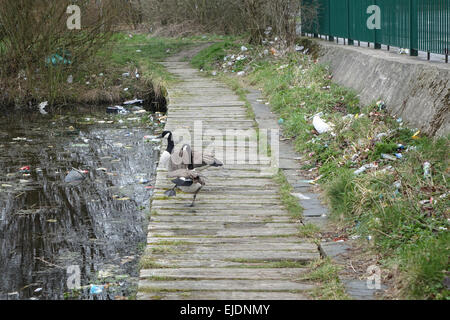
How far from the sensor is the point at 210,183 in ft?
23.9

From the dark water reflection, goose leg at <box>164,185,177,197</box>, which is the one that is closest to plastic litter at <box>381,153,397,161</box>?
goose leg at <box>164,185,177,197</box>

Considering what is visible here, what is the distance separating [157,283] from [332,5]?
35.0 ft

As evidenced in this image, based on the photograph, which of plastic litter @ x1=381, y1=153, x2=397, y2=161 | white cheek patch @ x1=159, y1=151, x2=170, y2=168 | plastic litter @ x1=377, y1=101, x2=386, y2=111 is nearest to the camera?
plastic litter @ x1=381, y1=153, x2=397, y2=161

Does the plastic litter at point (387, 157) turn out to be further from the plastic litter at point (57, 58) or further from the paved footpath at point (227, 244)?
the plastic litter at point (57, 58)

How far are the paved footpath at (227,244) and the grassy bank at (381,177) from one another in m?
0.62

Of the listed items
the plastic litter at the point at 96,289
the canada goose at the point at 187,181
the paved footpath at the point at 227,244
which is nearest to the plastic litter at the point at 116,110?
the paved footpath at the point at 227,244

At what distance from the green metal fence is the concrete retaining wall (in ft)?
0.92

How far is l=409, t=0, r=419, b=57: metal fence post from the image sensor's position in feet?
A: 29.6

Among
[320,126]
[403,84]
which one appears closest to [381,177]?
[403,84]

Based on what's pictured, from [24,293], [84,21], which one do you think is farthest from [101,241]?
[84,21]

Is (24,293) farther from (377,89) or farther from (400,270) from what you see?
(377,89)

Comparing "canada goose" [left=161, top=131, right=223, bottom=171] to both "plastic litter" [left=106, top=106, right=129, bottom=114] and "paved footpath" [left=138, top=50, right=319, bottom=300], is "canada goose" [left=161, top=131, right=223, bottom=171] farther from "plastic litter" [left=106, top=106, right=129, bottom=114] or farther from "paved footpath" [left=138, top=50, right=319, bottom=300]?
"plastic litter" [left=106, top=106, right=129, bottom=114]

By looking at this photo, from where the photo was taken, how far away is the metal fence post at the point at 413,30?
9.03 meters

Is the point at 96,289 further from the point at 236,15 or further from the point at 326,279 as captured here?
the point at 236,15
